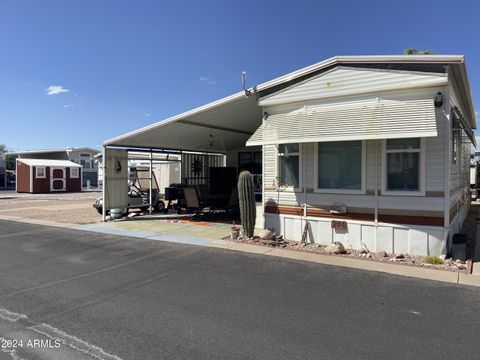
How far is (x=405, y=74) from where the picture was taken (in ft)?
24.9

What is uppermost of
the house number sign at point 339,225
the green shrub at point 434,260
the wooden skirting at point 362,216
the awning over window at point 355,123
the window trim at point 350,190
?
the awning over window at point 355,123

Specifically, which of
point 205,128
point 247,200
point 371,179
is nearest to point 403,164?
point 371,179

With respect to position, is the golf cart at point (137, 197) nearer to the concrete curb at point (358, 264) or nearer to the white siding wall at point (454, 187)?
the concrete curb at point (358, 264)

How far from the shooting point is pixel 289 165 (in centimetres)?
939

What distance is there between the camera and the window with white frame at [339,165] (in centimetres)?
832

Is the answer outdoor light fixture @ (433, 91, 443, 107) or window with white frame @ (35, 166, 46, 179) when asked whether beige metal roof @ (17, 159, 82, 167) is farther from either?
outdoor light fixture @ (433, 91, 443, 107)

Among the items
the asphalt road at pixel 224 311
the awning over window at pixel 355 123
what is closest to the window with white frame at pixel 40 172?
the asphalt road at pixel 224 311

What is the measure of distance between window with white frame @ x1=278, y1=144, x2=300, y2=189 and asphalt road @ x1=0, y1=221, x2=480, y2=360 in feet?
8.06

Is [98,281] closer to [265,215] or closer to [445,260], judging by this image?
[265,215]

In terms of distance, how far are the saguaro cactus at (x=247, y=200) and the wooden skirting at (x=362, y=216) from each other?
0.48m

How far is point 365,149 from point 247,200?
300 centimetres

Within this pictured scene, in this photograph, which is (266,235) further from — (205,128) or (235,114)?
(205,128)

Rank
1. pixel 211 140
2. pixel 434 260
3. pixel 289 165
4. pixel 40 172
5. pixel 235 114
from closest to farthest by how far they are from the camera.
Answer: pixel 434 260, pixel 289 165, pixel 235 114, pixel 211 140, pixel 40 172

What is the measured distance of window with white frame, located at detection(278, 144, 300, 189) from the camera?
30.3ft
